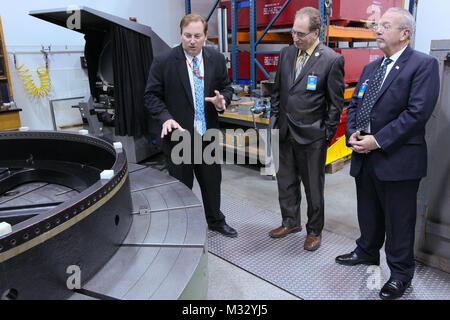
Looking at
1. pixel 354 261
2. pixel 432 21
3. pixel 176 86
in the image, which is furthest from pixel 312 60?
pixel 432 21

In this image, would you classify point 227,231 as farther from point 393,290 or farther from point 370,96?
point 370,96

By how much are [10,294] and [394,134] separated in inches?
59.8

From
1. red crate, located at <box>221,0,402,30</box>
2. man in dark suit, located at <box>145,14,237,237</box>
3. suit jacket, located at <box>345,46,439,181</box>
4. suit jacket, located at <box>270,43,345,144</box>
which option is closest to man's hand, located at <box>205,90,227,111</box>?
man in dark suit, located at <box>145,14,237,237</box>

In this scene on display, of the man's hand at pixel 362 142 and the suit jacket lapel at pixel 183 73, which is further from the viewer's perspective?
the suit jacket lapel at pixel 183 73

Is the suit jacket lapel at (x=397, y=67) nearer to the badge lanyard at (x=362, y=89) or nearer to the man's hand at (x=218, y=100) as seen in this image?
the badge lanyard at (x=362, y=89)

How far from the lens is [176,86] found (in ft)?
6.57

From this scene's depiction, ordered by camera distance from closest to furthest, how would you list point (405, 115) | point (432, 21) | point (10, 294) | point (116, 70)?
point (10, 294), point (405, 115), point (116, 70), point (432, 21)

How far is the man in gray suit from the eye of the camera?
1938 millimetres

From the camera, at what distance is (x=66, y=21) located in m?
3.26

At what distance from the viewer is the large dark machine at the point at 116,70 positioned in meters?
3.09

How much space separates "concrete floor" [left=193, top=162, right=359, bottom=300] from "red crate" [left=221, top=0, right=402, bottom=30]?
1633 mm

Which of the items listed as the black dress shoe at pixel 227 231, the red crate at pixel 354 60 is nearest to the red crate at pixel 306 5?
the red crate at pixel 354 60

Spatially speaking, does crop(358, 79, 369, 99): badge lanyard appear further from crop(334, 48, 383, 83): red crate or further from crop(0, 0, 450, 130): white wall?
crop(0, 0, 450, 130): white wall

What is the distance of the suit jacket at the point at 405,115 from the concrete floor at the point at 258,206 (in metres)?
0.84
